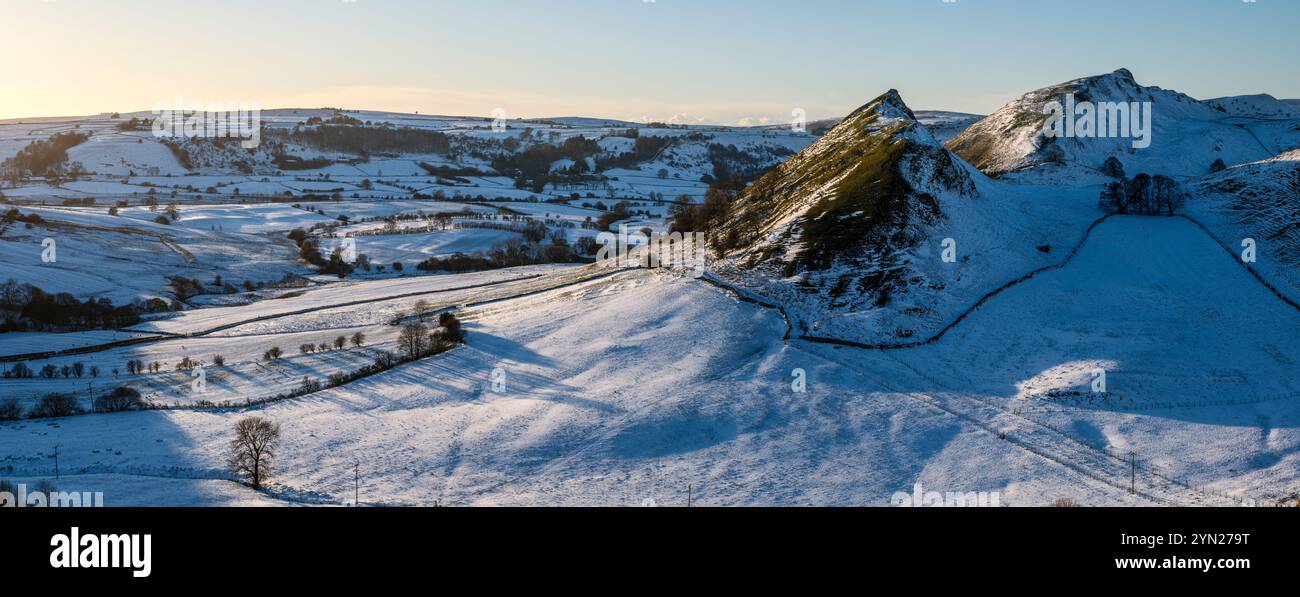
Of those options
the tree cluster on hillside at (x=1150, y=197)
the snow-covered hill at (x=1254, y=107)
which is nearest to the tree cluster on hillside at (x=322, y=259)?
the tree cluster on hillside at (x=1150, y=197)

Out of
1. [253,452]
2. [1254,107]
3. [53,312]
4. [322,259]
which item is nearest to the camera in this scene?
[253,452]

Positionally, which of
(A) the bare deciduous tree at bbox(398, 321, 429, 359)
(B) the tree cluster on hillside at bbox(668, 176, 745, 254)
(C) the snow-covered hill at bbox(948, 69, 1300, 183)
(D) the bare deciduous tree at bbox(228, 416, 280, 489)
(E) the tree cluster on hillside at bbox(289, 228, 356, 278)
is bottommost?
(D) the bare deciduous tree at bbox(228, 416, 280, 489)

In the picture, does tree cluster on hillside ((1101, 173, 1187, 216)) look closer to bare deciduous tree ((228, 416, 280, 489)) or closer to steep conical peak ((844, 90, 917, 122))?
steep conical peak ((844, 90, 917, 122))

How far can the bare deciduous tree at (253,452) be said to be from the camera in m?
50.4

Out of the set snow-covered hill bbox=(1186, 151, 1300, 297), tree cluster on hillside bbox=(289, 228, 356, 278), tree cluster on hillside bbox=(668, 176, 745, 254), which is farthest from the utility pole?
tree cluster on hillside bbox=(289, 228, 356, 278)

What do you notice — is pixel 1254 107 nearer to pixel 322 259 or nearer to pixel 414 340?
pixel 414 340

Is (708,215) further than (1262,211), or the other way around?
(708,215)

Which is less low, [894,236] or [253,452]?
[894,236]

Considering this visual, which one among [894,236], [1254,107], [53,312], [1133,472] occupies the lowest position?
[1133,472]

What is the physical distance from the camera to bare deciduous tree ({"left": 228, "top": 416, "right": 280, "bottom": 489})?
50406 mm

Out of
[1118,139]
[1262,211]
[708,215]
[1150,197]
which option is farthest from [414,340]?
[1118,139]

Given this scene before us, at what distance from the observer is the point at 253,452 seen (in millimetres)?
51750

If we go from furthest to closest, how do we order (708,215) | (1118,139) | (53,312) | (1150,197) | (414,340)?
1. (1118,139)
2. (708,215)
3. (53,312)
4. (1150,197)
5. (414,340)

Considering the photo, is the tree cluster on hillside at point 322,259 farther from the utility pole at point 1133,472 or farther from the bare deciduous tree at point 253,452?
the utility pole at point 1133,472
